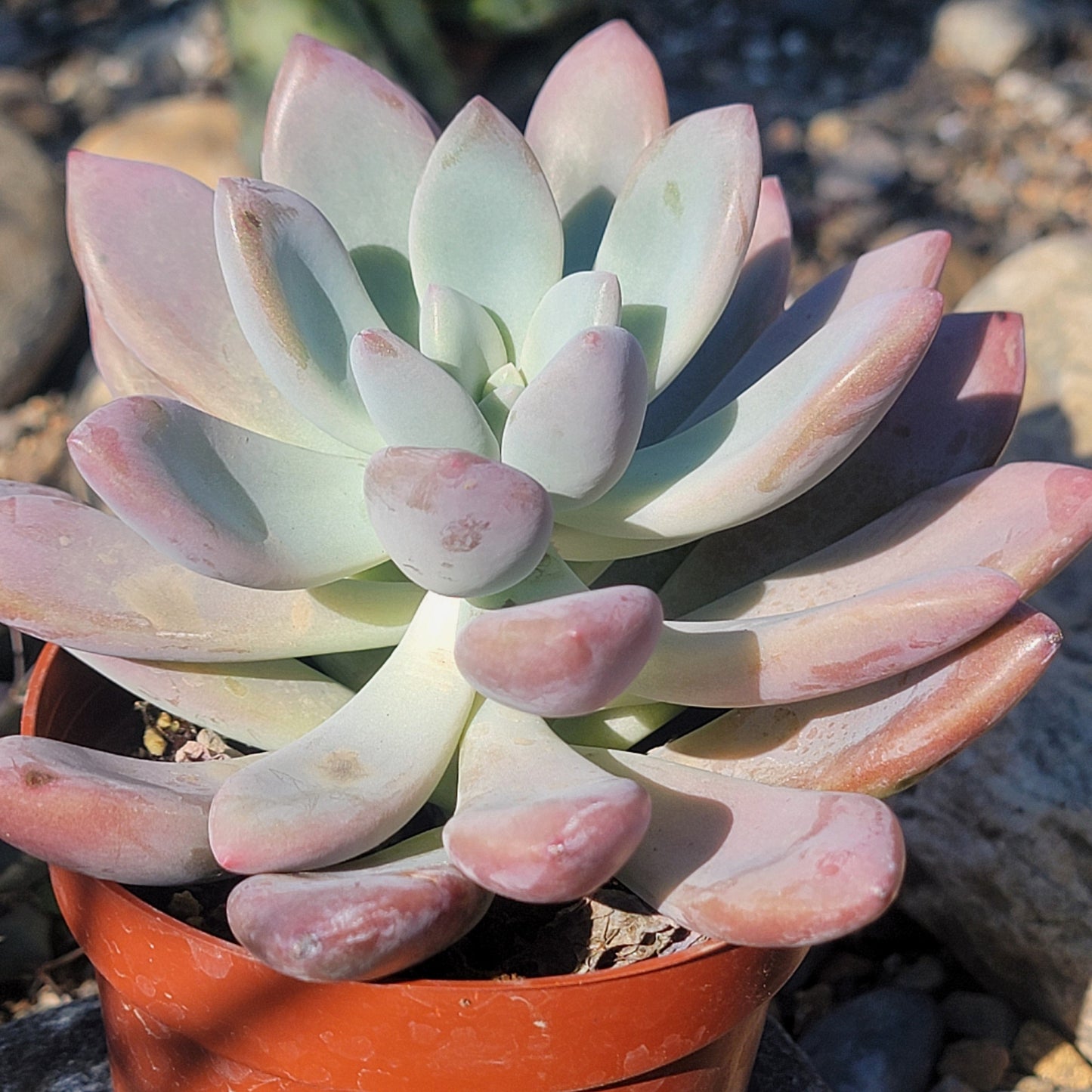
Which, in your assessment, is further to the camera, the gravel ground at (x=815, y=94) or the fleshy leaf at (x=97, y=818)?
the gravel ground at (x=815, y=94)

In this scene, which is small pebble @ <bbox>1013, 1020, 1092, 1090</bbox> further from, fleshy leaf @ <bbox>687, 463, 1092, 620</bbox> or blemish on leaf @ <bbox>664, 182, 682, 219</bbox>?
blemish on leaf @ <bbox>664, 182, 682, 219</bbox>

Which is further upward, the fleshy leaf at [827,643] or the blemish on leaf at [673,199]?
the blemish on leaf at [673,199]

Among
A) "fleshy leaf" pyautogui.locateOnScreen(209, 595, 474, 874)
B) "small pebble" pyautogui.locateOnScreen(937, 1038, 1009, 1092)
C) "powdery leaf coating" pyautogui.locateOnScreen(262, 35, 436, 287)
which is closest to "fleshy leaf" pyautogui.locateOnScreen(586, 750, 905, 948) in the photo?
"fleshy leaf" pyautogui.locateOnScreen(209, 595, 474, 874)

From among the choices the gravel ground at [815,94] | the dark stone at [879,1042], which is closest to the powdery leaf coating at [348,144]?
the dark stone at [879,1042]

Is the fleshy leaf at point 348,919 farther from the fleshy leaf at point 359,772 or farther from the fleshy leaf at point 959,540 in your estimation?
the fleshy leaf at point 959,540

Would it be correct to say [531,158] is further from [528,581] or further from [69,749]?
[69,749]

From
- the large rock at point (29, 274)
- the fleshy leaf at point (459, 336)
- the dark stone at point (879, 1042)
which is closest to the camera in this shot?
the fleshy leaf at point (459, 336)
